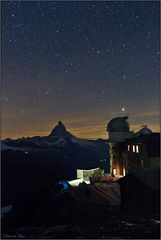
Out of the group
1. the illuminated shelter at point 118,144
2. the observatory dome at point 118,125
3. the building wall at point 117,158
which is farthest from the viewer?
the observatory dome at point 118,125

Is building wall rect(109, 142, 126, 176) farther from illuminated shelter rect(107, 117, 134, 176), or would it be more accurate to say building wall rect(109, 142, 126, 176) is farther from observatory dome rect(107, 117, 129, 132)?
observatory dome rect(107, 117, 129, 132)

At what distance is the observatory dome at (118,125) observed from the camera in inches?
1877

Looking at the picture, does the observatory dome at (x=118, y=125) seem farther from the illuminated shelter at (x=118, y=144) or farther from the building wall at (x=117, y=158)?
the building wall at (x=117, y=158)

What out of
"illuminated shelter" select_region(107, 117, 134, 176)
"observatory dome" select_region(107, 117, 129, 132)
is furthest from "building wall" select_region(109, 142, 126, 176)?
"observatory dome" select_region(107, 117, 129, 132)

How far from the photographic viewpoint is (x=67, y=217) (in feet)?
97.3

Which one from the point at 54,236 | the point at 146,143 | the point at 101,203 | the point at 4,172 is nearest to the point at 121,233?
the point at 54,236

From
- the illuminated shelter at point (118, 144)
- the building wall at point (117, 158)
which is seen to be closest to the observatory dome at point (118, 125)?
the illuminated shelter at point (118, 144)

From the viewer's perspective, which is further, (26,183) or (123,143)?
(26,183)

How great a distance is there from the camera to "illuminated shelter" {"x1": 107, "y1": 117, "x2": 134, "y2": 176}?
46562mm

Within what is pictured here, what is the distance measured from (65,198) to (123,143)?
1593cm

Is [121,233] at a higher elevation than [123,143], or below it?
below

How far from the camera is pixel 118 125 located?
48062 millimetres

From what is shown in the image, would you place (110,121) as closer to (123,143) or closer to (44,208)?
(123,143)

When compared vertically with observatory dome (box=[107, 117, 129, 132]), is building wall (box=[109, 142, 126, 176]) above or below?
below
